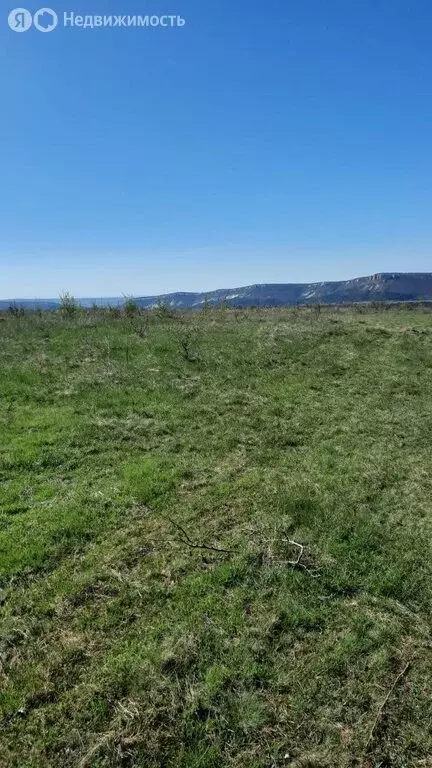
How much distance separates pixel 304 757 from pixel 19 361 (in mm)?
14973

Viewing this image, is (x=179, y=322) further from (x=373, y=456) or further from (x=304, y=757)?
(x=304, y=757)

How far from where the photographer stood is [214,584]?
17.2ft

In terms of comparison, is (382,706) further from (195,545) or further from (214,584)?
(195,545)

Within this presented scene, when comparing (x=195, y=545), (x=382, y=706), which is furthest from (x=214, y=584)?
(x=382, y=706)

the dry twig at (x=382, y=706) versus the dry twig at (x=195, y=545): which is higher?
the dry twig at (x=195, y=545)

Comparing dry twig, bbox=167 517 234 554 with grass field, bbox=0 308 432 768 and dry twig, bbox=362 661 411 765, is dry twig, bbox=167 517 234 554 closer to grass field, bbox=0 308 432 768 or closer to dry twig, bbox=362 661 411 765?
grass field, bbox=0 308 432 768

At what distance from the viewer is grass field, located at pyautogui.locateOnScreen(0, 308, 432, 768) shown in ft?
11.7

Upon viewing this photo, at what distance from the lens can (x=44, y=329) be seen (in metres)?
21.5

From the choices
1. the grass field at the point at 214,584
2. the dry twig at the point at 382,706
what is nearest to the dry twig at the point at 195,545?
the grass field at the point at 214,584

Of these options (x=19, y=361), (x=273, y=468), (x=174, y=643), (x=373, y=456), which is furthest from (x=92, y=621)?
(x=19, y=361)

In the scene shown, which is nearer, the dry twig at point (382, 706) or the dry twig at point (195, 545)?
the dry twig at point (382, 706)

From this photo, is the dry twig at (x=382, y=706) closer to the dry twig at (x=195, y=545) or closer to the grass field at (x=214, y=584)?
the grass field at (x=214, y=584)

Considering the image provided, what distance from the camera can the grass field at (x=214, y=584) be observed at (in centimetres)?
356

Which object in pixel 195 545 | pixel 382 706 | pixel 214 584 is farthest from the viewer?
pixel 195 545
